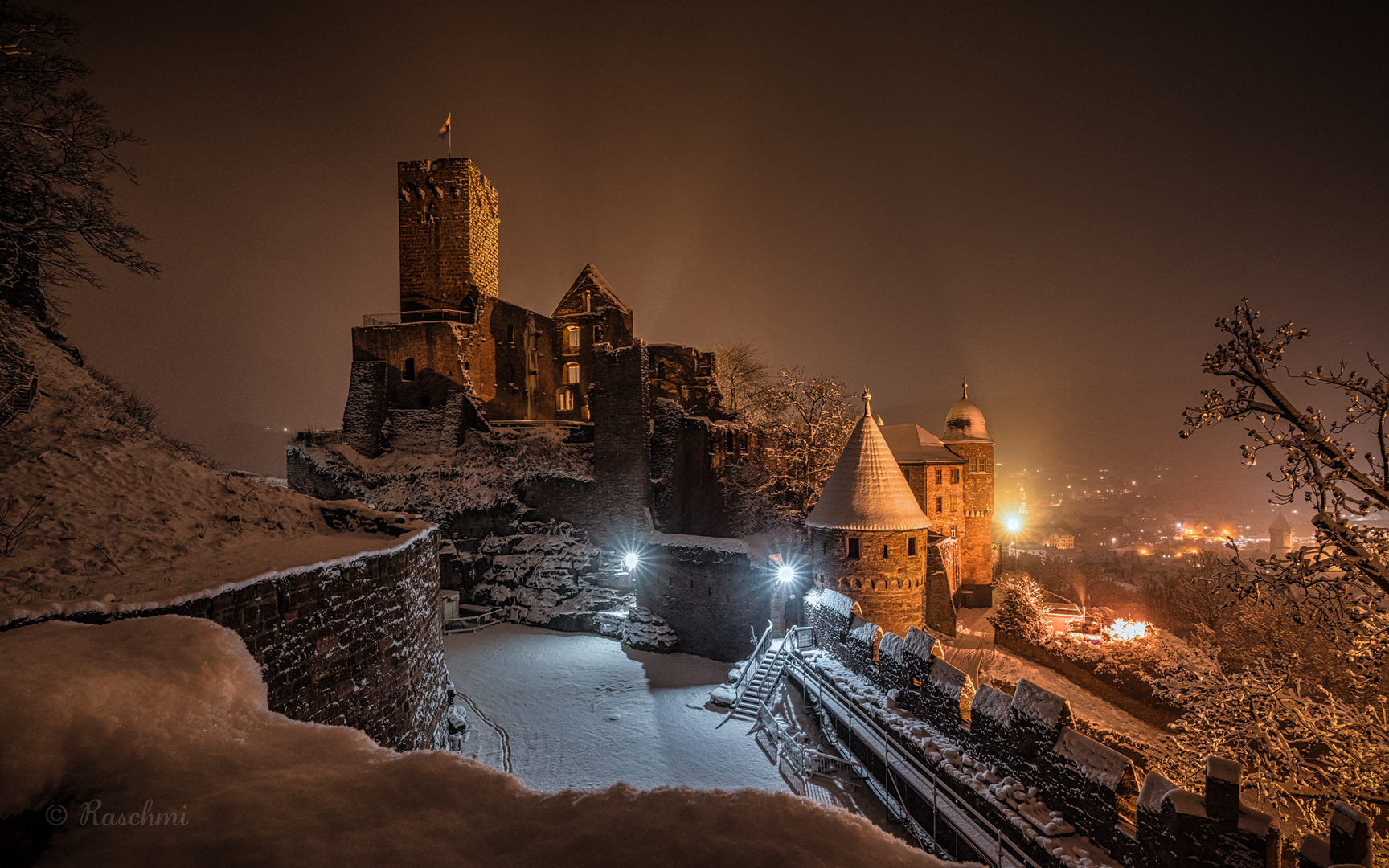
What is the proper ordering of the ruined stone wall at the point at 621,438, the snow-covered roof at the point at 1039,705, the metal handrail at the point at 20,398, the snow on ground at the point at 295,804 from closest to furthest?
the snow on ground at the point at 295,804 < the snow-covered roof at the point at 1039,705 < the metal handrail at the point at 20,398 < the ruined stone wall at the point at 621,438

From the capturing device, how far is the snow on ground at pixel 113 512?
5.52 metres

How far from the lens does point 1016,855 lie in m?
6.16

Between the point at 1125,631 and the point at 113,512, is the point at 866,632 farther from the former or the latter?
the point at 1125,631

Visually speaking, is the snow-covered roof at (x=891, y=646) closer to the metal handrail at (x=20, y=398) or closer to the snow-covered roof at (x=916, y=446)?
the metal handrail at (x=20, y=398)


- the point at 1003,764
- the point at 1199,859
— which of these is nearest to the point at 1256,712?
the point at 1003,764

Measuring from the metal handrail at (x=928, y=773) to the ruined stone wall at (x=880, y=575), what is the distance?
262 centimetres

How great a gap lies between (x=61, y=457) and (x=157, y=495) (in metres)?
1.06

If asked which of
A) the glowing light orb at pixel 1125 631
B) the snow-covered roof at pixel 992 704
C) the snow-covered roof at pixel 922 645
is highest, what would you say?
the snow-covered roof at pixel 922 645

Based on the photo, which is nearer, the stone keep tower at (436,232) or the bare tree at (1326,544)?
the bare tree at (1326,544)

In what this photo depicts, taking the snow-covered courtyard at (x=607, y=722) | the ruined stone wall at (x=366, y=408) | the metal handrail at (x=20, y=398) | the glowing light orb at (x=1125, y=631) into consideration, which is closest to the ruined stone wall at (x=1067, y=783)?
the snow-covered courtyard at (x=607, y=722)

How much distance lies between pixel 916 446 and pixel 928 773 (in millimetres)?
23053

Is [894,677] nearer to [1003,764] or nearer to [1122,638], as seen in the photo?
[1003,764]

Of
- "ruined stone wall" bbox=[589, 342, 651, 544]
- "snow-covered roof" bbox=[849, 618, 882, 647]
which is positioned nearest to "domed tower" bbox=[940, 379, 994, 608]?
"ruined stone wall" bbox=[589, 342, 651, 544]

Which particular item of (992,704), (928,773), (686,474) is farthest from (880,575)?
(686,474)
